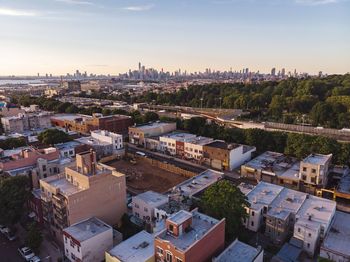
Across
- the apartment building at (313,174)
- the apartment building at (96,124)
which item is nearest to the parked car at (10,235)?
the apartment building at (313,174)

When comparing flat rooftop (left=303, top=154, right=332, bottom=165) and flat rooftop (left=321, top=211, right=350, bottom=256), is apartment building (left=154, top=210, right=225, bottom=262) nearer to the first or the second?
flat rooftop (left=321, top=211, right=350, bottom=256)

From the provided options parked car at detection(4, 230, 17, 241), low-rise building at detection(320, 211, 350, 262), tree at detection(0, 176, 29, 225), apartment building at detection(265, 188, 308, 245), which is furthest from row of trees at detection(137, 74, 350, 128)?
parked car at detection(4, 230, 17, 241)

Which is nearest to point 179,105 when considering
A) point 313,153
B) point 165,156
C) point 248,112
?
point 248,112

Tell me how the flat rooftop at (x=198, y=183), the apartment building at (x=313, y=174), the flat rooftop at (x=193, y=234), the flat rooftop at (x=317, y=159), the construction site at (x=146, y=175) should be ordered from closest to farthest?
the flat rooftop at (x=193, y=234) → the flat rooftop at (x=198, y=183) → the apartment building at (x=313, y=174) → the flat rooftop at (x=317, y=159) → the construction site at (x=146, y=175)

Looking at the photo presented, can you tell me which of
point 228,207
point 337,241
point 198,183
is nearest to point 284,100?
point 198,183

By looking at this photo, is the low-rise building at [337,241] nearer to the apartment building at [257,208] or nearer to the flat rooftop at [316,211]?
the flat rooftop at [316,211]

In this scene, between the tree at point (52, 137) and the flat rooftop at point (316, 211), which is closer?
the flat rooftop at point (316, 211)

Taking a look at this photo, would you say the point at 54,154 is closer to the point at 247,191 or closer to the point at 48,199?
the point at 48,199
